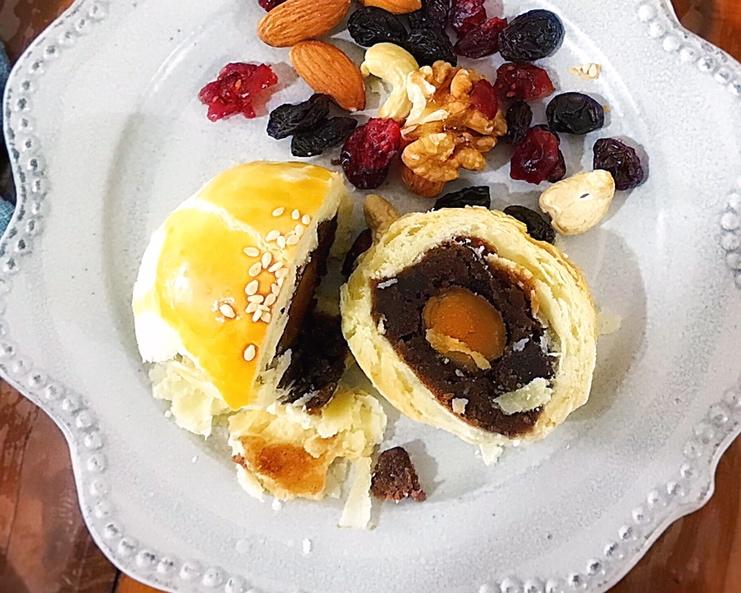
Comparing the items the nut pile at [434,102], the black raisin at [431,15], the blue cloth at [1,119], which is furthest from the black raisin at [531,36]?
the blue cloth at [1,119]

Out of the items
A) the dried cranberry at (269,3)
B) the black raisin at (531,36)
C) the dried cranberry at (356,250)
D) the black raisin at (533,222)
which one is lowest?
the black raisin at (533,222)

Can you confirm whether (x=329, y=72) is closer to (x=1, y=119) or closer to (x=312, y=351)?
(x=312, y=351)

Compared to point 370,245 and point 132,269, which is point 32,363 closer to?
point 132,269

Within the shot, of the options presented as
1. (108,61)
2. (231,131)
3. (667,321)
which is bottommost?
(667,321)

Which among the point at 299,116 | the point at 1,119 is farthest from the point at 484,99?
the point at 1,119

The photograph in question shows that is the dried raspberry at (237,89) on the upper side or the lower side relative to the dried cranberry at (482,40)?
upper

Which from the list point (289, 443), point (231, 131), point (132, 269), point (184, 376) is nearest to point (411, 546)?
point (289, 443)

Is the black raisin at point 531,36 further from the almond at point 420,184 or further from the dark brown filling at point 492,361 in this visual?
the dark brown filling at point 492,361
